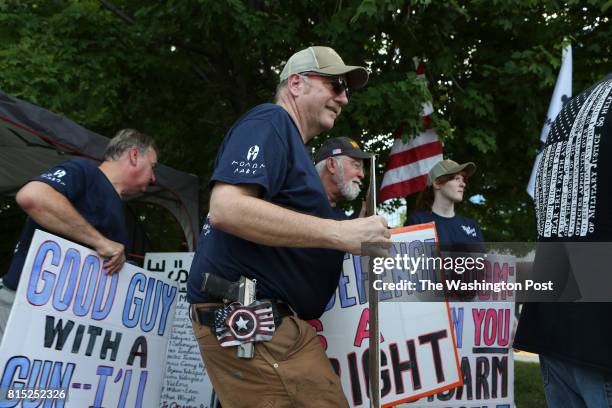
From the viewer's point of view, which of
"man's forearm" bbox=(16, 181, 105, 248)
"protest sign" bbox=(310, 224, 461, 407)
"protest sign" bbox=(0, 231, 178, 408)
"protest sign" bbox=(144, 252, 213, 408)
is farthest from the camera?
"protest sign" bbox=(144, 252, 213, 408)

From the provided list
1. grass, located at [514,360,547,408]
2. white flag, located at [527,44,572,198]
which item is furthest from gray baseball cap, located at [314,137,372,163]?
grass, located at [514,360,547,408]

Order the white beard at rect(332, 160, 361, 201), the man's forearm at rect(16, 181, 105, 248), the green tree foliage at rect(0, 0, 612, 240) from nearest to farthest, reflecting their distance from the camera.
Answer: the man's forearm at rect(16, 181, 105, 248) < the white beard at rect(332, 160, 361, 201) < the green tree foliage at rect(0, 0, 612, 240)

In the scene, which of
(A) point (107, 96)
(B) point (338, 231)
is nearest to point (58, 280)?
(B) point (338, 231)

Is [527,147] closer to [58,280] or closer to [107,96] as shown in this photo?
[107,96]

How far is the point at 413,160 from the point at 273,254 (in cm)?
586

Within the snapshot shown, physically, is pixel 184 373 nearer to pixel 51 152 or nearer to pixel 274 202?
pixel 51 152

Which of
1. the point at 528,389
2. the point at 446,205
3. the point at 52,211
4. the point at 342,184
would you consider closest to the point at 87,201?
the point at 52,211

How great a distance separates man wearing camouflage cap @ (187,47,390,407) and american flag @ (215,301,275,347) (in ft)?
0.03

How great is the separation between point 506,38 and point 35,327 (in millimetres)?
6937

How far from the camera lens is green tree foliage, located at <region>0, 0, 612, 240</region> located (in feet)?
24.2

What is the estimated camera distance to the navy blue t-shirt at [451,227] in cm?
522

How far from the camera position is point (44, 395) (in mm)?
3191

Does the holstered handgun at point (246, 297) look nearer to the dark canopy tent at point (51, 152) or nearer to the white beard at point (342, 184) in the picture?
the white beard at point (342, 184)

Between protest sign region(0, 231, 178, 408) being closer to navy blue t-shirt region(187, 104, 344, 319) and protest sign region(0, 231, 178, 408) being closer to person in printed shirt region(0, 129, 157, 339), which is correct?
person in printed shirt region(0, 129, 157, 339)
